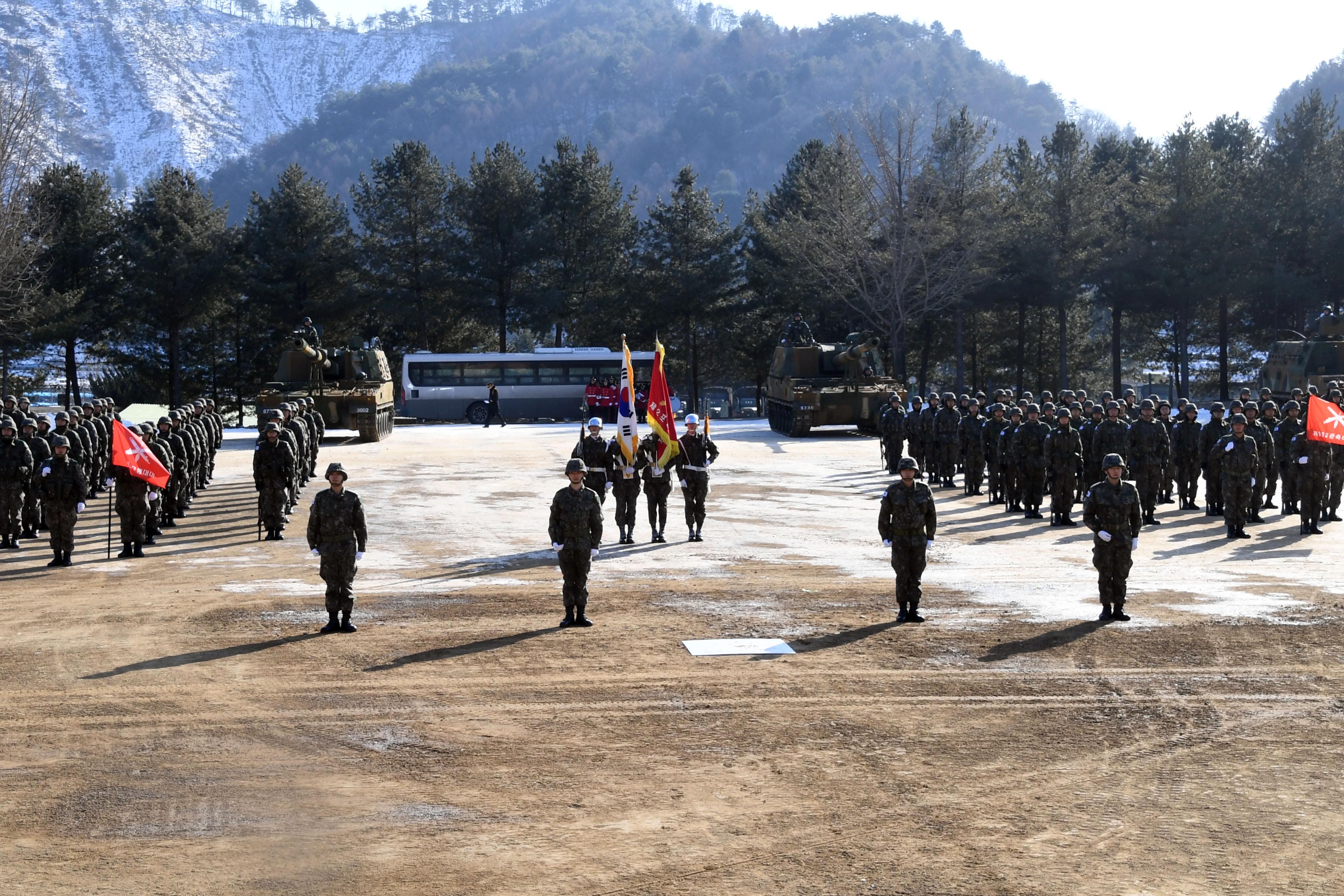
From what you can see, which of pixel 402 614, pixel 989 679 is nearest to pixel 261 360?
pixel 402 614

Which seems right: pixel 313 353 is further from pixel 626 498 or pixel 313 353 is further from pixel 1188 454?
pixel 1188 454

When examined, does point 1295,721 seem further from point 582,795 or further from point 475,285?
point 475,285

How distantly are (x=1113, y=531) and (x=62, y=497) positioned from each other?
41.0 feet

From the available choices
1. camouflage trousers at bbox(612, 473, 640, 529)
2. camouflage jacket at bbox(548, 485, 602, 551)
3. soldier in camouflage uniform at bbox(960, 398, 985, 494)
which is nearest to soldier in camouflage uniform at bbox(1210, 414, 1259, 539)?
soldier in camouflage uniform at bbox(960, 398, 985, 494)

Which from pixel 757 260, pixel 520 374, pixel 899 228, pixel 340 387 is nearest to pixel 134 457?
pixel 340 387

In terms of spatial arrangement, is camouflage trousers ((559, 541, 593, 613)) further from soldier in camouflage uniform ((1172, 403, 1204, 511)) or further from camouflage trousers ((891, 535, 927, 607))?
soldier in camouflage uniform ((1172, 403, 1204, 511))

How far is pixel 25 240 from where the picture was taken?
146 ft

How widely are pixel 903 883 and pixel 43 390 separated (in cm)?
→ 5502

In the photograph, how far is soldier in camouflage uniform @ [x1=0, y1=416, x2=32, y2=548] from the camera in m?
18.2

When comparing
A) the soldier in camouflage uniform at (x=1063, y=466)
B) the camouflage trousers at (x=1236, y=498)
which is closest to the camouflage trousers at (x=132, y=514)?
the soldier in camouflage uniform at (x=1063, y=466)

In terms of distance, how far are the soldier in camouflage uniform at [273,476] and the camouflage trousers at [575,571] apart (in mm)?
7111

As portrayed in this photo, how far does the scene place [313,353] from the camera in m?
39.4

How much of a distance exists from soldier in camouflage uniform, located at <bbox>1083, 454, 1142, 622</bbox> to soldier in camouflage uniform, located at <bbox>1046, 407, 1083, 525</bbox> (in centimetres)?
688

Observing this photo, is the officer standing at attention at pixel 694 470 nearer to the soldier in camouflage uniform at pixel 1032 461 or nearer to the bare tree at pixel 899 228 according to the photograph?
the soldier in camouflage uniform at pixel 1032 461
